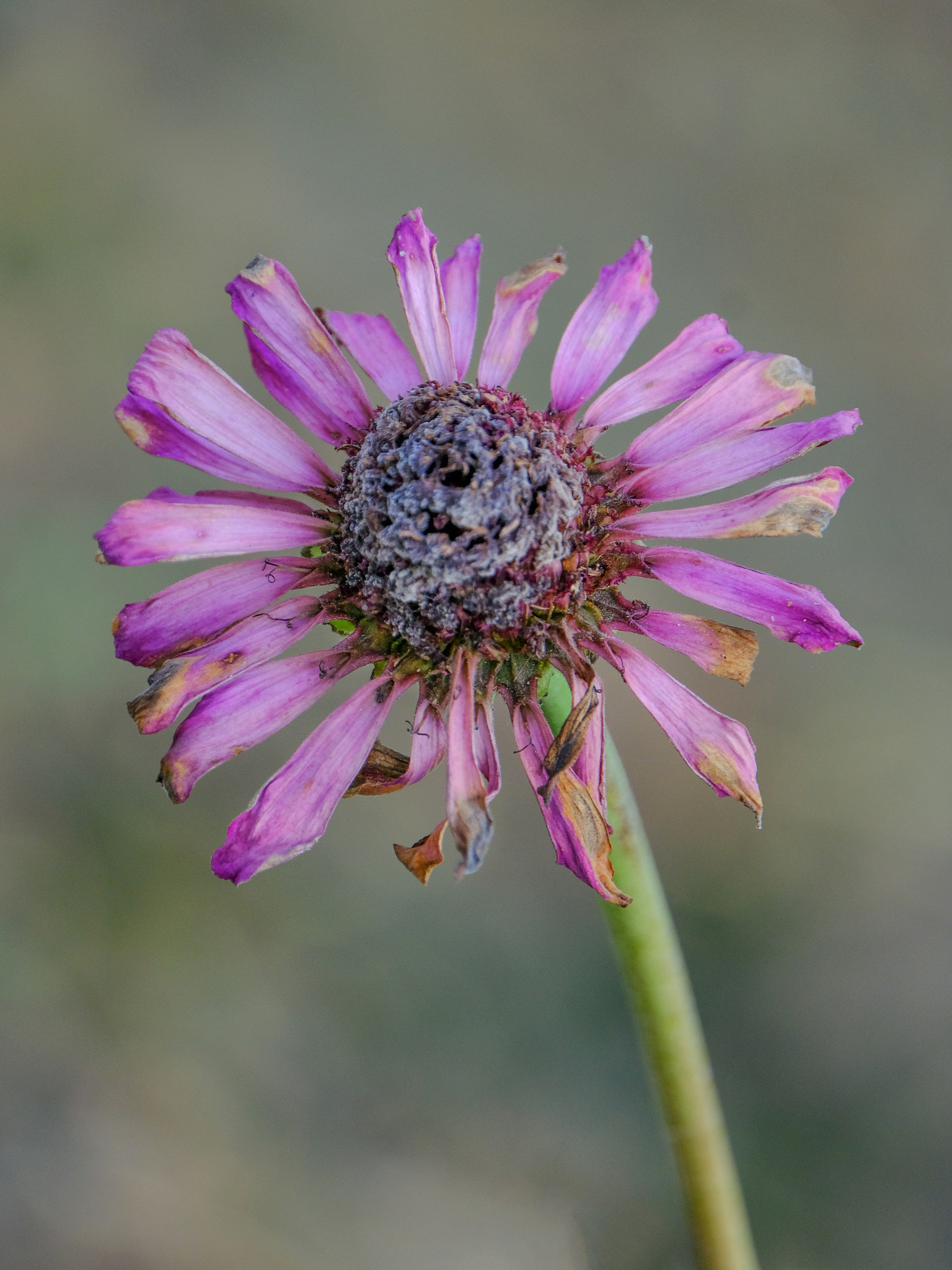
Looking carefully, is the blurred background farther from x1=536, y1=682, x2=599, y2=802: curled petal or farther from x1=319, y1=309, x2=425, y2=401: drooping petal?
x1=536, y1=682, x2=599, y2=802: curled petal

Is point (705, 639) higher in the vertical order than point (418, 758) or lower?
higher

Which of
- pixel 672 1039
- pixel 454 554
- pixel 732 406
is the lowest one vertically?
pixel 672 1039

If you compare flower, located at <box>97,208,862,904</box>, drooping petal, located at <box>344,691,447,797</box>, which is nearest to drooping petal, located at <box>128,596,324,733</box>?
flower, located at <box>97,208,862,904</box>

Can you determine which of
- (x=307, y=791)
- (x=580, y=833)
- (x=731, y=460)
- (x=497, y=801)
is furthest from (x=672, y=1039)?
(x=497, y=801)

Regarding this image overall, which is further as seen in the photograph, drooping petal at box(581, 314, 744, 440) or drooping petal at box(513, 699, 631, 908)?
drooping petal at box(581, 314, 744, 440)

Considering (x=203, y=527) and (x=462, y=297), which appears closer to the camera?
(x=203, y=527)

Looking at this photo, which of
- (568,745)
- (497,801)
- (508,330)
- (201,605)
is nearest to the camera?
(568,745)

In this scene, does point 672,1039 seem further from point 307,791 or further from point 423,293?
point 423,293

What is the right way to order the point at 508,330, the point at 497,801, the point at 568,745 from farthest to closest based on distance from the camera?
the point at 497,801 < the point at 508,330 < the point at 568,745
